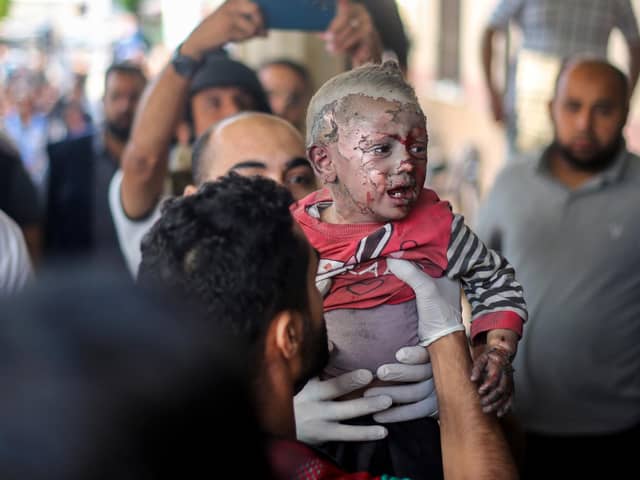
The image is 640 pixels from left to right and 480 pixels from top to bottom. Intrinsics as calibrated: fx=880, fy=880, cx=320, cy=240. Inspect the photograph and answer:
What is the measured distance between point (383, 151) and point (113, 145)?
9.61 feet

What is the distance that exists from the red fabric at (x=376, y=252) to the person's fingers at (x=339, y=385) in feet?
0.45

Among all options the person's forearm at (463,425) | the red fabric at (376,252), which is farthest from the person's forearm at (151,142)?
the person's forearm at (463,425)

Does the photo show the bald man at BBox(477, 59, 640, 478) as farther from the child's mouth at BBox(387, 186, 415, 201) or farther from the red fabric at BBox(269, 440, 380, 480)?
the red fabric at BBox(269, 440, 380, 480)

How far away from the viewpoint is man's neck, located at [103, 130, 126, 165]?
4316 mm

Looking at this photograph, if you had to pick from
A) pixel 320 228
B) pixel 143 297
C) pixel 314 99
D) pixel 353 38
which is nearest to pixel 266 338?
pixel 143 297

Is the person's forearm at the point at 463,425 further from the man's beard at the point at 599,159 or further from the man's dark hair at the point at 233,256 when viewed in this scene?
the man's beard at the point at 599,159

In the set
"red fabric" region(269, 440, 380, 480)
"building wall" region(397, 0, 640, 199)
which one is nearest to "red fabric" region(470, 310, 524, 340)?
"red fabric" region(269, 440, 380, 480)

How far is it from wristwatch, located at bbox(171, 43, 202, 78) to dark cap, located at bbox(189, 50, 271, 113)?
0.67 meters

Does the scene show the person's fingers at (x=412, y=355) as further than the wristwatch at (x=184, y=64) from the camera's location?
No

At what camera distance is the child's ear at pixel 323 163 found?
179 centimetres

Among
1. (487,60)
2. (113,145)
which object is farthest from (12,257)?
(487,60)

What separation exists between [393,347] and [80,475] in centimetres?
96

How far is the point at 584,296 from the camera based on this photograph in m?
3.33

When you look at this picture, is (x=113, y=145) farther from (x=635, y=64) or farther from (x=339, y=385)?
(x=339, y=385)
